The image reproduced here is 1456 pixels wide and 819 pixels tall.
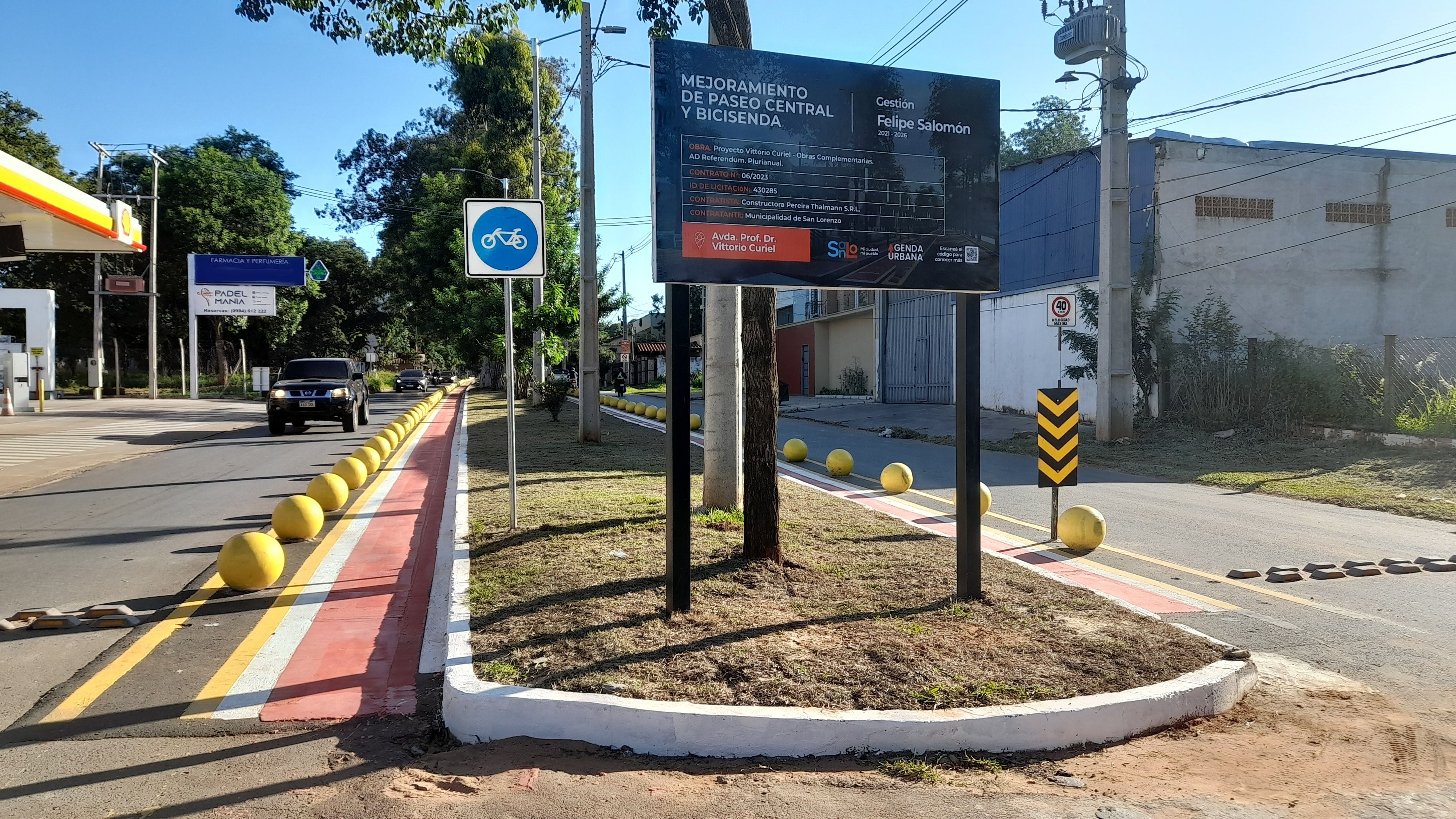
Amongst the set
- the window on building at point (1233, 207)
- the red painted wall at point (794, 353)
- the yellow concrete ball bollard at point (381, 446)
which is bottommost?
the yellow concrete ball bollard at point (381, 446)

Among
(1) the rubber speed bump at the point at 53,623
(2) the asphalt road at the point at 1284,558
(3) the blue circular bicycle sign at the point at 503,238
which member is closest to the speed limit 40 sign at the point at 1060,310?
(2) the asphalt road at the point at 1284,558

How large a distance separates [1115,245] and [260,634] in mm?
16004

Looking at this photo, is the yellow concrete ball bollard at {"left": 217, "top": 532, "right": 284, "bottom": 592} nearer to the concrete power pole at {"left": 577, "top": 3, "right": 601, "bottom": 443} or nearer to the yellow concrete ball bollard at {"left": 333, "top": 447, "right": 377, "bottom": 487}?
the yellow concrete ball bollard at {"left": 333, "top": 447, "right": 377, "bottom": 487}

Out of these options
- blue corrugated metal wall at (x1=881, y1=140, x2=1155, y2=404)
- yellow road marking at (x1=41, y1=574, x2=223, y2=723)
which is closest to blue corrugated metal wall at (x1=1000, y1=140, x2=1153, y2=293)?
blue corrugated metal wall at (x1=881, y1=140, x2=1155, y2=404)

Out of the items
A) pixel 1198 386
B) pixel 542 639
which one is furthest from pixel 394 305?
pixel 542 639

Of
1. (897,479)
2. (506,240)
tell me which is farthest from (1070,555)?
(506,240)

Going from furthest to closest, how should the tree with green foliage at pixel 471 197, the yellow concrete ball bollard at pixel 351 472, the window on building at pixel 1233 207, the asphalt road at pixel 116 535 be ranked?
1. the tree with green foliage at pixel 471 197
2. the window on building at pixel 1233 207
3. the yellow concrete ball bollard at pixel 351 472
4. the asphalt road at pixel 116 535

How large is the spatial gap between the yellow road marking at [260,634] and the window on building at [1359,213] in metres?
23.6

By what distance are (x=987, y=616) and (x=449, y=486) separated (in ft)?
26.6

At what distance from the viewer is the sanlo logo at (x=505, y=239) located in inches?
332

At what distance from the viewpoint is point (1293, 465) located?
49.0ft

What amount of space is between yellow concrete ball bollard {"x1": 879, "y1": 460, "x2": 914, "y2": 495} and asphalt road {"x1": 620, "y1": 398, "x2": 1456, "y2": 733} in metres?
0.20

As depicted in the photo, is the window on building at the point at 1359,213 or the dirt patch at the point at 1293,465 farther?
the window on building at the point at 1359,213

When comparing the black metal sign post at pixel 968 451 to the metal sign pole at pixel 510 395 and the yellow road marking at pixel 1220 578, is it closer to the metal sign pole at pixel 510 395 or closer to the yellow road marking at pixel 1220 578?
the yellow road marking at pixel 1220 578
